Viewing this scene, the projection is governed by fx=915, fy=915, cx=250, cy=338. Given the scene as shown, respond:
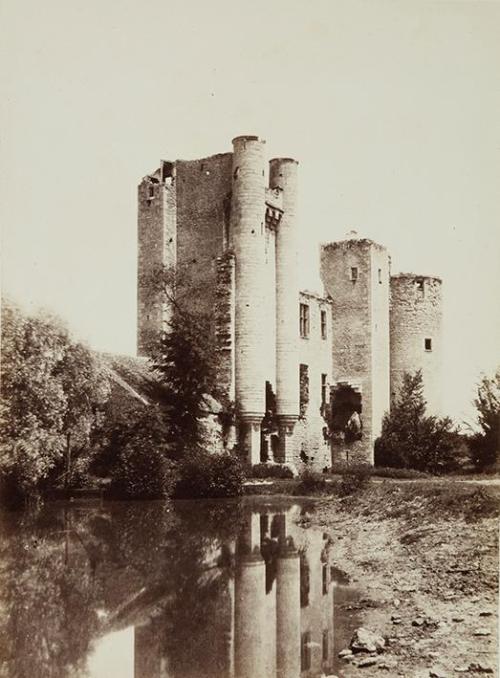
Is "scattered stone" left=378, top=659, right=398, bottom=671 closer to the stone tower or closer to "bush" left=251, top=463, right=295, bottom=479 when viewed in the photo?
"bush" left=251, top=463, right=295, bottom=479

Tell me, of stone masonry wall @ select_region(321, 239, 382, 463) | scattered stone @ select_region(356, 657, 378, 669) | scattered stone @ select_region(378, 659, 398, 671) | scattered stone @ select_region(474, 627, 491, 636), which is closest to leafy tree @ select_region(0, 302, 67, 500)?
scattered stone @ select_region(356, 657, 378, 669)

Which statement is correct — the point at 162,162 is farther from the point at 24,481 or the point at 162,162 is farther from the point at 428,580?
the point at 428,580

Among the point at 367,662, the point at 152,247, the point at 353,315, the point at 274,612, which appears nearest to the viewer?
the point at 367,662

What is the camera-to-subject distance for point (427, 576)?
1423cm

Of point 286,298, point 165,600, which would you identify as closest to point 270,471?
point 286,298

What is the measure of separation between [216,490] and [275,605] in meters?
12.7

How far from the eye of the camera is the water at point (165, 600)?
11273 mm

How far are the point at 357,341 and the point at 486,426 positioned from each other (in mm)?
12791

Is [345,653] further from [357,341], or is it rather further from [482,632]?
[357,341]

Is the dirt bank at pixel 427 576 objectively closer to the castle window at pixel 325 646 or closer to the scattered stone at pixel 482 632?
the scattered stone at pixel 482 632

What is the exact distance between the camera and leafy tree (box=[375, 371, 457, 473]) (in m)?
41.4

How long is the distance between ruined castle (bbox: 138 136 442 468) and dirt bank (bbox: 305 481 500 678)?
13.9 metres

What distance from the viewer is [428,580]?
14.0m

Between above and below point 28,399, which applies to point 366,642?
below
